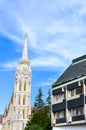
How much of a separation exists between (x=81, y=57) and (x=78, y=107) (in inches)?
476

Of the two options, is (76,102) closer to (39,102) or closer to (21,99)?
(39,102)

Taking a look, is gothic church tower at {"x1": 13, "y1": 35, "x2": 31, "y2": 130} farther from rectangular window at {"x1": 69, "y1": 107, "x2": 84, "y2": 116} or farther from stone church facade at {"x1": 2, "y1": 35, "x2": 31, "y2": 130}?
rectangular window at {"x1": 69, "y1": 107, "x2": 84, "y2": 116}

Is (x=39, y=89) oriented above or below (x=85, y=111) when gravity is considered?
above

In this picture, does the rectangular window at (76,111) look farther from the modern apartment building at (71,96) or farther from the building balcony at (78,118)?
the building balcony at (78,118)

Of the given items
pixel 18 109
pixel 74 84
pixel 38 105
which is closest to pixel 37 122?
pixel 74 84

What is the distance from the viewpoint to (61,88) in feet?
192

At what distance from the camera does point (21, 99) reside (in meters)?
132

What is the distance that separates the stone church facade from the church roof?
66.3 m

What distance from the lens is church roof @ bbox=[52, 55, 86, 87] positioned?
56.6 metres

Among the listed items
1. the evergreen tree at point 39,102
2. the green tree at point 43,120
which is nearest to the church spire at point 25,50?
the evergreen tree at point 39,102

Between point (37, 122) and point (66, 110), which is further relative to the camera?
point (37, 122)

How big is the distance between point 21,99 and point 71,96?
78.5 metres

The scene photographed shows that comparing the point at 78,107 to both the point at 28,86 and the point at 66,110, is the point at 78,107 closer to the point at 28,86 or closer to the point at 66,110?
the point at 66,110

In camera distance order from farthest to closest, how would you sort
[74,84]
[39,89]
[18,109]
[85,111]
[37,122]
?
[18,109] → [39,89] → [37,122] → [74,84] → [85,111]
